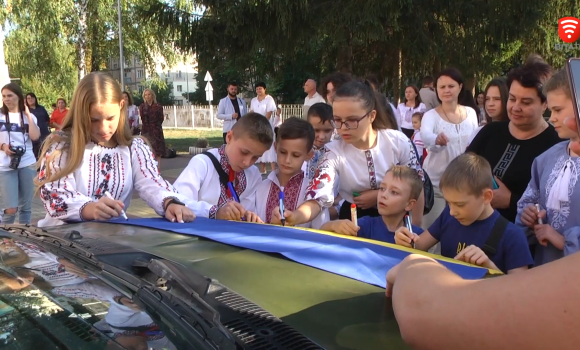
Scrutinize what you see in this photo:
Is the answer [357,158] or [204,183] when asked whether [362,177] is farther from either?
[204,183]

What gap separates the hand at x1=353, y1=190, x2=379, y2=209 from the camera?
2768 millimetres

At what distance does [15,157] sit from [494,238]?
518 cm

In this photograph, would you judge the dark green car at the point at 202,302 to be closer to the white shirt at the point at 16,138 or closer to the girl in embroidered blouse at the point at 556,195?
the girl in embroidered blouse at the point at 556,195

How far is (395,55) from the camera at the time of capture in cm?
1386

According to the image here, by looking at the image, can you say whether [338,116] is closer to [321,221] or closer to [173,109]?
[321,221]

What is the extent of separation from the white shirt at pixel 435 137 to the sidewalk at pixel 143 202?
10.5ft

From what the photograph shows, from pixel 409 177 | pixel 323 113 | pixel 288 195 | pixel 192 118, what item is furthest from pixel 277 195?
pixel 192 118

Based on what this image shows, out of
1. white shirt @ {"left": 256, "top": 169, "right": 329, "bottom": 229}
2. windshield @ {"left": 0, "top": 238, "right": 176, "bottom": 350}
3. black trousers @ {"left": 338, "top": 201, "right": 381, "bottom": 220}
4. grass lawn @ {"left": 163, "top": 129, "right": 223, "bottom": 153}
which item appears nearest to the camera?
windshield @ {"left": 0, "top": 238, "right": 176, "bottom": 350}

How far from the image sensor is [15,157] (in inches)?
220

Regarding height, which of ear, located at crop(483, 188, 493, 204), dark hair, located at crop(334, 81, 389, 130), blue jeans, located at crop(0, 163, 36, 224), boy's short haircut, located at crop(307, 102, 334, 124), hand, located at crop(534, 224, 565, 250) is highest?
dark hair, located at crop(334, 81, 389, 130)

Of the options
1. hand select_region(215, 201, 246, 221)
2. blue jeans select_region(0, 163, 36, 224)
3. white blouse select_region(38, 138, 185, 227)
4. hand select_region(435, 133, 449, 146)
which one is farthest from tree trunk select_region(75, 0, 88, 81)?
hand select_region(215, 201, 246, 221)

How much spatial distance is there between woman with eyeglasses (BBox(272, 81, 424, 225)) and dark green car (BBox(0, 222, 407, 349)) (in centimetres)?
102

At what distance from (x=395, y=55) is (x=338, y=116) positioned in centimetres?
1180

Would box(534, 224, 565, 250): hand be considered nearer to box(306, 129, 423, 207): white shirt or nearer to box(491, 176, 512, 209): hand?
box(491, 176, 512, 209): hand
